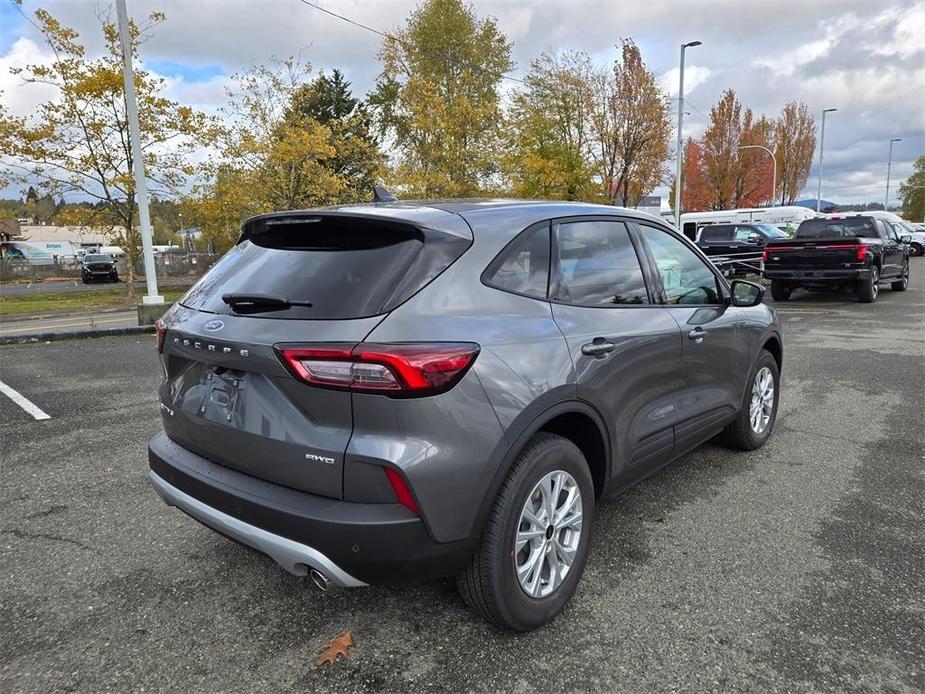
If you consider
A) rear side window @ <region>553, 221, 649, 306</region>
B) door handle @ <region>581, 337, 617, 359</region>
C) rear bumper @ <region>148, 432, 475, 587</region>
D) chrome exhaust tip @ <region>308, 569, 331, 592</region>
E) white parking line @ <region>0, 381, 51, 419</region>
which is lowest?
white parking line @ <region>0, 381, 51, 419</region>

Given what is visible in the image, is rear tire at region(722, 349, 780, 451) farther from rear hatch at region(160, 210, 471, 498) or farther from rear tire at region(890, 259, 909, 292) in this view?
rear tire at region(890, 259, 909, 292)

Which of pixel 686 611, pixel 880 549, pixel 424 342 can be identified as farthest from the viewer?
pixel 880 549

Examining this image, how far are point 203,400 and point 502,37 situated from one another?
1601 inches

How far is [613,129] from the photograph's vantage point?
2600 cm

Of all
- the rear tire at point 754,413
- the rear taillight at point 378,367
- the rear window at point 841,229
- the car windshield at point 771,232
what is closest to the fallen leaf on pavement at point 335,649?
the rear taillight at point 378,367

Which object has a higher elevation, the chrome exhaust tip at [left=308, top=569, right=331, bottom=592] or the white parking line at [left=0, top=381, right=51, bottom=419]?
the chrome exhaust tip at [left=308, top=569, right=331, bottom=592]

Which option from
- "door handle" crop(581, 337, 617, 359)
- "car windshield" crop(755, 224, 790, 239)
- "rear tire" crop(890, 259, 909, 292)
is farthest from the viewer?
"car windshield" crop(755, 224, 790, 239)

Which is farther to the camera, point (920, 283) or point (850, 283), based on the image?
point (920, 283)

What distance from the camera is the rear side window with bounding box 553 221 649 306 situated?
2.81 m

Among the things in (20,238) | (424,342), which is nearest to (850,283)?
(424,342)

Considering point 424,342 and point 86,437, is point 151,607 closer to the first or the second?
point 424,342

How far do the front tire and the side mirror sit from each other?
192cm

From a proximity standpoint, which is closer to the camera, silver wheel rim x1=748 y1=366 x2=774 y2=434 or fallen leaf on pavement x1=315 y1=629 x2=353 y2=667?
fallen leaf on pavement x1=315 y1=629 x2=353 y2=667

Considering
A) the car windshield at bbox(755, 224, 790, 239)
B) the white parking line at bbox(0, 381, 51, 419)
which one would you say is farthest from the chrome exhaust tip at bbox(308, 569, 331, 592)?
the car windshield at bbox(755, 224, 790, 239)
